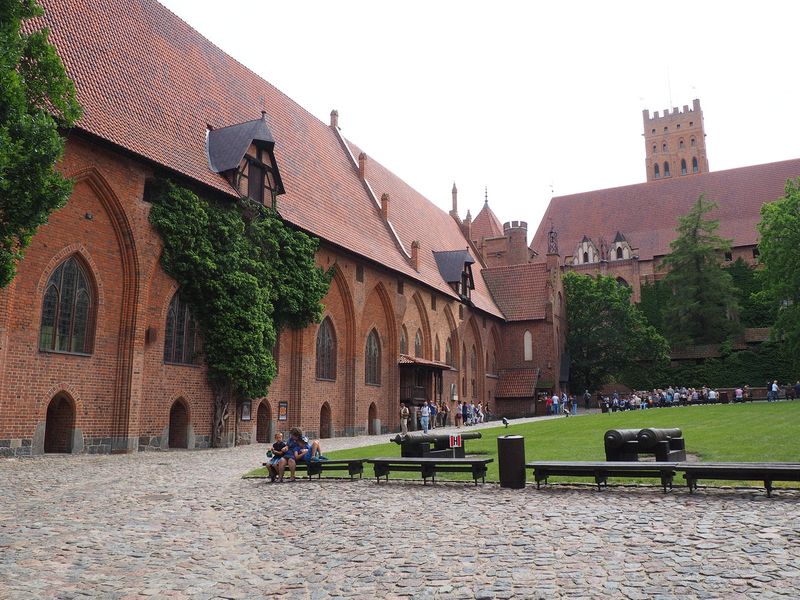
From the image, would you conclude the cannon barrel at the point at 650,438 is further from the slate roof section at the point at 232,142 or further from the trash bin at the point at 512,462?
the slate roof section at the point at 232,142

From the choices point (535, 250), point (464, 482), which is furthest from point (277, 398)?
point (535, 250)

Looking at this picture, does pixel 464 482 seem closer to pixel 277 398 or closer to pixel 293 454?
pixel 293 454

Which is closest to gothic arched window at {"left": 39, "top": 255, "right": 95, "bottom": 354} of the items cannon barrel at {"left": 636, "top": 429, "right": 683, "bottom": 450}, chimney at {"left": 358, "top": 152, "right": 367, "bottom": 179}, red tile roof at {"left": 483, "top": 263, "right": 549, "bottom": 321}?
cannon barrel at {"left": 636, "top": 429, "right": 683, "bottom": 450}

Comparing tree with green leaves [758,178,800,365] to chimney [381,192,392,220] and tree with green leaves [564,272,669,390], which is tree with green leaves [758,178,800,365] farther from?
chimney [381,192,392,220]

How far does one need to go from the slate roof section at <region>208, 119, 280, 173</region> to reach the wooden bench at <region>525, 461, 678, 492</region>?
14.9m

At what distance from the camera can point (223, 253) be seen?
2077 cm

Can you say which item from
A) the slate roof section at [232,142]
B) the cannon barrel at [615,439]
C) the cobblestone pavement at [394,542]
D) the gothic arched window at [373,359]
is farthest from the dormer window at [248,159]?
the cannon barrel at [615,439]

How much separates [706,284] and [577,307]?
31.1 feet

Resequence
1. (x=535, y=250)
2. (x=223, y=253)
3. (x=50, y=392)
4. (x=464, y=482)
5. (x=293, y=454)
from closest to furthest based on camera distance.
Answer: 1. (x=464, y=482)
2. (x=293, y=454)
3. (x=50, y=392)
4. (x=223, y=253)
5. (x=535, y=250)

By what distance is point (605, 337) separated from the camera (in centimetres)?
4966

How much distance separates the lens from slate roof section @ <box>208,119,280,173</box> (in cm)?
2206

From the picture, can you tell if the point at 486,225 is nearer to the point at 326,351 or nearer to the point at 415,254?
the point at 415,254

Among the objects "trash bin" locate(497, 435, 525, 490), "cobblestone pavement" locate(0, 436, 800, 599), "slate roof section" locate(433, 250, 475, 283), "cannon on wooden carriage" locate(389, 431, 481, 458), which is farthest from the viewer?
"slate roof section" locate(433, 250, 475, 283)

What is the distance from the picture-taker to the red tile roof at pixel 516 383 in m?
45.8
